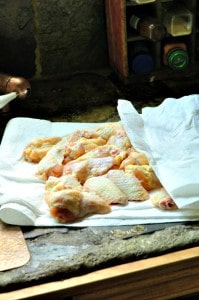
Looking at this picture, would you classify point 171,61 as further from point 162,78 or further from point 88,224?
point 88,224

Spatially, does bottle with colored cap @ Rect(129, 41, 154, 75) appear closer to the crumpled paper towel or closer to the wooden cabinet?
the wooden cabinet

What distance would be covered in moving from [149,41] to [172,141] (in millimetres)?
515

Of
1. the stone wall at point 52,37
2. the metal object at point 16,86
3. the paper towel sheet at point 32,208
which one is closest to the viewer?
the paper towel sheet at point 32,208

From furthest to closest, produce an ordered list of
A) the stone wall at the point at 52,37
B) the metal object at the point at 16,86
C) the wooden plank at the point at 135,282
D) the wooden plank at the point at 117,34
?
the stone wall at the point at 52,37
the wooden plank at the point at 117,34
the metal object at the point at 16,86
the wooden plank at the point at 135,282

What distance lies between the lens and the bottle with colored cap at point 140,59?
4.96 feet

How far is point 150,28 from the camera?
145 centimetres

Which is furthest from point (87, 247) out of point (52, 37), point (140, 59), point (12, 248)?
point (52, 37)

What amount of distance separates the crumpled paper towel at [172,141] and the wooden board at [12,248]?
28 centimetres

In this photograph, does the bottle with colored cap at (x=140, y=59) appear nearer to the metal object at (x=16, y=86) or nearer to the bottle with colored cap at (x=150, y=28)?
the bottle with colored cap at (x=150, y=28)

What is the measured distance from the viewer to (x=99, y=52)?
1679 mm

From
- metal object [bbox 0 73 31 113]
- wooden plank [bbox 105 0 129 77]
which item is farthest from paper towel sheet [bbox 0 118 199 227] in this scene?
wooden plank [bbox 105 0 129 77]

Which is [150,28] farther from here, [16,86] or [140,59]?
[16,86]

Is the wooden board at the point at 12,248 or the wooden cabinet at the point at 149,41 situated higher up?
the wooden cabinet at the point at 149,41

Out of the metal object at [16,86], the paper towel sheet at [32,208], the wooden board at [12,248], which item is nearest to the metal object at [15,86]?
the metal object at [16,86]
